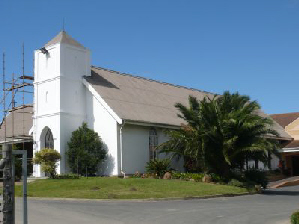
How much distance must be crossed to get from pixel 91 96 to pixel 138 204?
13.7 metres

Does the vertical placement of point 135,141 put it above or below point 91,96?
below

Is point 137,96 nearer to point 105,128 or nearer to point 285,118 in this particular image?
point 105,128

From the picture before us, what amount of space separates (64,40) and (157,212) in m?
17.7

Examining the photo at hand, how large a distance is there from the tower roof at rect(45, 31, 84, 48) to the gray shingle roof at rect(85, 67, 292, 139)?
Answer: 8.54 feet

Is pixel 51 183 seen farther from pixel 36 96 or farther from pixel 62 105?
pixel 36 96

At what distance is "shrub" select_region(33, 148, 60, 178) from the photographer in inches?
1000

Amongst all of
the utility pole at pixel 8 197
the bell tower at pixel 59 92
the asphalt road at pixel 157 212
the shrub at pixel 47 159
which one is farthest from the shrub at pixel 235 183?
the utility pole at pixel 8 197

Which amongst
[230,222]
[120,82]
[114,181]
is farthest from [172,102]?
[230,222]

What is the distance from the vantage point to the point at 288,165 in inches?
1601

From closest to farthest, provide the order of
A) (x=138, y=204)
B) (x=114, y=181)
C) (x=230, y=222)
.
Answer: (x=230, y=222) < (x=138, y=204) < (x=114, y=181)

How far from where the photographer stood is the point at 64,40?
28609 mm

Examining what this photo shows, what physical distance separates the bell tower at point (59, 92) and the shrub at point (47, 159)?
4.72ft

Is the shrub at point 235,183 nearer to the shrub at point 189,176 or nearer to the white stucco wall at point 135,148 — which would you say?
the shrub at point 189,176

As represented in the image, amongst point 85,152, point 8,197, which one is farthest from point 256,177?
point 8,197
